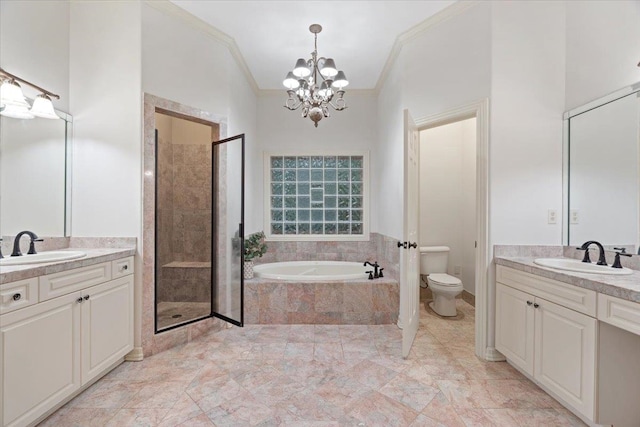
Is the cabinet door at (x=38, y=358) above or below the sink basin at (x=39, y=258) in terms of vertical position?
below

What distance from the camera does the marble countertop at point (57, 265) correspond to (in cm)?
144

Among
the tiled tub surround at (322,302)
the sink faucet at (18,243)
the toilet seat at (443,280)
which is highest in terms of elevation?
the sink faucet at (18,243)

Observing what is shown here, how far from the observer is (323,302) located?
123 inches

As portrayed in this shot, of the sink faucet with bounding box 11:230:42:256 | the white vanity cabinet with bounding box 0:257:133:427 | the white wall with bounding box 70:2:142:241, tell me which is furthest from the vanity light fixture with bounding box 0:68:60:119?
the white vanity cabinet with bounding box 0:257:133:427

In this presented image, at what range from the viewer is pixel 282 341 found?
270cm

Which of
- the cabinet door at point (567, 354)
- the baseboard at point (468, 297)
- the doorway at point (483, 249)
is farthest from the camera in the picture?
the baseboard at point (468, 297)

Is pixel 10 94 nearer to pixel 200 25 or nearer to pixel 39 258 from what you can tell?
pixel 39 258

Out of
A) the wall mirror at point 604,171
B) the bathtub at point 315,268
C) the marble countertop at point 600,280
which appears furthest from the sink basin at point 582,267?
the bathtub at point 315,268

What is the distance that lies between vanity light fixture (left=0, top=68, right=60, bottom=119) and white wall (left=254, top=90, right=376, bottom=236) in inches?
97.2

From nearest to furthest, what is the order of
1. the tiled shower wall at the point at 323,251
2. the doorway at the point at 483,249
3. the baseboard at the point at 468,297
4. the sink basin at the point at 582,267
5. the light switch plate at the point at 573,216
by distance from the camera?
the sink basin at the point at 582,267 < the light switch plate at the point at 573,216 < the doorway at the point at 483,249 < the baseboard at the point at 468,297 < the tiled shower wall at the point at 323,251

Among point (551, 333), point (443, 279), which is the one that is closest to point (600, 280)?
point (551, 333)

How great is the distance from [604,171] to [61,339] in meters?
3.70

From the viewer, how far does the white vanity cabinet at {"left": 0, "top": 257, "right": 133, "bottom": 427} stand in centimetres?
143

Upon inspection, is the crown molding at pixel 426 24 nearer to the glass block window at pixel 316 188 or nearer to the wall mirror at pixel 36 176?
the glass block window at pixel 316 188
